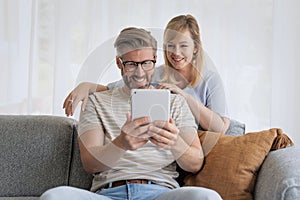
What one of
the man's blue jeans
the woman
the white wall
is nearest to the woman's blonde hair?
the woman

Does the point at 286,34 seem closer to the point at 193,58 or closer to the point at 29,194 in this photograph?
the point at 193,58

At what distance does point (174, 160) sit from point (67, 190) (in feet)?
1.40

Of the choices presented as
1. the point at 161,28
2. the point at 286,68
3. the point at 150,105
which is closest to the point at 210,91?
the point at 150,105

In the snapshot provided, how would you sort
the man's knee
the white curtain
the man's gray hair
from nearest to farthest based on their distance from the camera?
the man's knee → the man's gray hair → the white curtain

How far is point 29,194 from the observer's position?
1.96m

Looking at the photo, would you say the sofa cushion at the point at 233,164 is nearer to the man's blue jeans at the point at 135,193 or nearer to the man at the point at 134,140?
the man at the point at 134,140

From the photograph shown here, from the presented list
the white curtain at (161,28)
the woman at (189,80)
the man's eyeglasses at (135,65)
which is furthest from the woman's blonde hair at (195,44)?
the white curtain at (161,28)

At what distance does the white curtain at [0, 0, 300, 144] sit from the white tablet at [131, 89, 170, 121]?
135 cm

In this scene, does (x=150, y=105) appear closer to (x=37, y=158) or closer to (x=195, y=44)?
(x=195, y=44)

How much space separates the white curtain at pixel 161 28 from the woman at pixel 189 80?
0.90 meters

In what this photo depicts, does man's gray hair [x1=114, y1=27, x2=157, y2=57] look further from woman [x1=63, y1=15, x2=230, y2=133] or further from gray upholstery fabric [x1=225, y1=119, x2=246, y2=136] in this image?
gray upholstery fabric [x1=225, y1=119, x2=246, y2=136]

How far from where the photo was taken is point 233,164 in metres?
1.72

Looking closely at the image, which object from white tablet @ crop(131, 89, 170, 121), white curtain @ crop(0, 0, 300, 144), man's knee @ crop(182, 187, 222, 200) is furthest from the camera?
white curtain @ crop(0, 0, 300, 144)

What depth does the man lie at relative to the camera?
1557 millimetres
